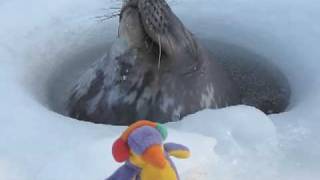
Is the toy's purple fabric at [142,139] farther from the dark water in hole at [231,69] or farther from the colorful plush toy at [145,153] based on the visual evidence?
the dark water in hole at [231,69]

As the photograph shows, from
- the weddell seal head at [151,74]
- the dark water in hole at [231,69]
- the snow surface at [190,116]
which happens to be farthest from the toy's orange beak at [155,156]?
the dark water in hole at [231,69]

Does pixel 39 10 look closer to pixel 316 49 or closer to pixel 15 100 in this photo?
pixel 15 100

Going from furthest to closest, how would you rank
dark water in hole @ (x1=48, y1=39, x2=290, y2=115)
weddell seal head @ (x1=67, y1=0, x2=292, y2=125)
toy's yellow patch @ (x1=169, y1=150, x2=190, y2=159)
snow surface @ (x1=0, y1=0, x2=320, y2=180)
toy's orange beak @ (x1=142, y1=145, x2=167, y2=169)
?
dark water in hole @ (x1=48, y1=39, x2=290, y2=115)
weddell seal head @ (x1=67, y1=0, x2=292, y2=125)
snow surface @ (x1=0, y1=0, x2=320, y2=180)
toy's yellow patch @ (x1=169, y1=150, x2=190, y2=159)
toy's orange beak @ (x1=142, y1=145, x2=167, y2=169)

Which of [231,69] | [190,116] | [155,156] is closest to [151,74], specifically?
[190,116]

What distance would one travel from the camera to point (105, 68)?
1958mm

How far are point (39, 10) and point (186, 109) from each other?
26.1 inches

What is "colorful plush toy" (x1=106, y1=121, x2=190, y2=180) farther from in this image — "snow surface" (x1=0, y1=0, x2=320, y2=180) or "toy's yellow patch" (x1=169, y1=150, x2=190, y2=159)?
"snow surface" (x1=0, y1=0, x2=320, y2=180)

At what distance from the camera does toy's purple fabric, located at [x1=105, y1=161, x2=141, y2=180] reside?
121 centimetres

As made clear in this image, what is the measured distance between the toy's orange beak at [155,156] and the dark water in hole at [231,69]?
96 centimetres

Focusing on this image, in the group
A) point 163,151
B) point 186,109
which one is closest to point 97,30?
point 186,109

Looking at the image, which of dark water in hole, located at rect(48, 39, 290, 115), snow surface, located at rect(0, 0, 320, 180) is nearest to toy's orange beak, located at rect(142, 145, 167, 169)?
snow surface, located at rect(0, 0, 320, 180)

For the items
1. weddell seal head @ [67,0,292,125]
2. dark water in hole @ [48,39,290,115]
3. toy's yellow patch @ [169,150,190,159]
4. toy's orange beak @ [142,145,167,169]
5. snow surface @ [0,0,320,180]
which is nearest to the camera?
toy's orange beak @ [142,145,167,169]

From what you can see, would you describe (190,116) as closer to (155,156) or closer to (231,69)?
(155,156)

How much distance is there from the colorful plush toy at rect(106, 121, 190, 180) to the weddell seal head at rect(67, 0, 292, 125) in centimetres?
60
